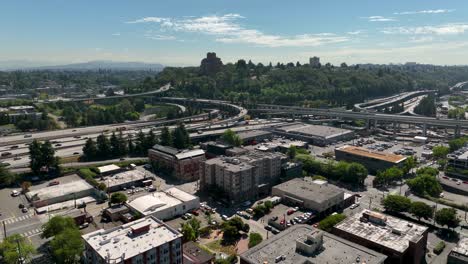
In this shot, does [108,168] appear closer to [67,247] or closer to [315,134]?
[67,247]

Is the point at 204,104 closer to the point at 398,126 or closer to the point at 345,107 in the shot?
the point at 345,107

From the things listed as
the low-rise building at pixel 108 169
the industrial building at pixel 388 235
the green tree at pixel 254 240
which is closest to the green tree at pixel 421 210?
the industrial building at pixel 388 235

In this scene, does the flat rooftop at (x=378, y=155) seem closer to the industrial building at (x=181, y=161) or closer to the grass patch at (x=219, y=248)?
the industrial building at (x=181, y=161)

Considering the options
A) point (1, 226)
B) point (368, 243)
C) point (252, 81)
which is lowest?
point (1, 226)

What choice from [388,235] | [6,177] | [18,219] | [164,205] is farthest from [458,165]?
[6,177]

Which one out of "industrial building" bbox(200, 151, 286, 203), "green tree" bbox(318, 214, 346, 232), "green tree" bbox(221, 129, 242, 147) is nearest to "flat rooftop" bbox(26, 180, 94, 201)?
"industrial building" bbox(200, 151, 286, 203)

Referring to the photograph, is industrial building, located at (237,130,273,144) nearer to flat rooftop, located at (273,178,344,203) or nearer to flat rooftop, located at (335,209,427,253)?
flat rooftop, located at (273,178,344,203)

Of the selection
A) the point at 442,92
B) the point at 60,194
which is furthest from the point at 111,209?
the point at 442,92
